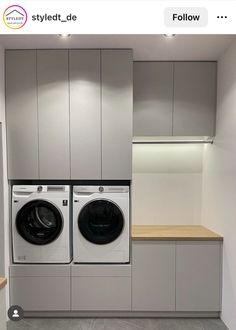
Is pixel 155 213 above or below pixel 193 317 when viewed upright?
above

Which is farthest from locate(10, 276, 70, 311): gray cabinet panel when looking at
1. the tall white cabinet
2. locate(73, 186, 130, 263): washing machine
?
the tall white cabinet

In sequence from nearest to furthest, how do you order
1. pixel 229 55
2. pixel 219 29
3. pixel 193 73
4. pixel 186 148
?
pixel 219 29, pixel 229 55, pixel 193 73, pixel 186 148

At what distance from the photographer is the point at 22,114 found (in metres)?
2.82

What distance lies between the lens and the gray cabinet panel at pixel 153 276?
2.83 meters

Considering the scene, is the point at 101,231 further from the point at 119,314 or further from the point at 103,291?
the point at 119,314

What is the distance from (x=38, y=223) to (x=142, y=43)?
2145 millimetres

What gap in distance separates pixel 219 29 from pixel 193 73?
1.59m

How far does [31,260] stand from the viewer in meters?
2.83

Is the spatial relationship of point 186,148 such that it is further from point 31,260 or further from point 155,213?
point 31,260

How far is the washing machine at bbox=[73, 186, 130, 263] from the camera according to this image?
2809 mm

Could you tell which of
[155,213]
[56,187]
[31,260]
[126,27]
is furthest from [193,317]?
[126,27]

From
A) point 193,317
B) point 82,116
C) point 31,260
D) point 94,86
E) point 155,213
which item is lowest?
point 193,317

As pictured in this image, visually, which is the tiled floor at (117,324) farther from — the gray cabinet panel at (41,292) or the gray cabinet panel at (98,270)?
the gray cabinet panel at (98,270)

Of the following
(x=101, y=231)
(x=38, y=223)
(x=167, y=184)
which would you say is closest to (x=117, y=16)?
(x=101, y=231)
